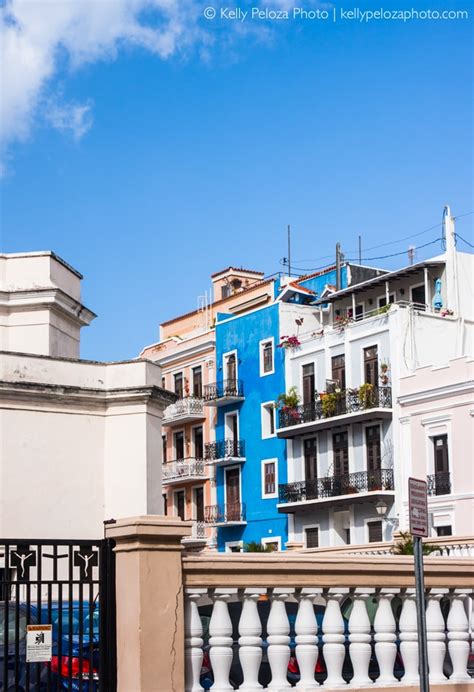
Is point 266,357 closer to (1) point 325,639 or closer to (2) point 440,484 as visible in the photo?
(2) point 440,484

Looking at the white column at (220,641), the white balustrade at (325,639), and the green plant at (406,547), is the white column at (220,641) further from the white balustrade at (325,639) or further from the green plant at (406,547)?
the green plant at (406,547)

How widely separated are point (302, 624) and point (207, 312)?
51.3 meters

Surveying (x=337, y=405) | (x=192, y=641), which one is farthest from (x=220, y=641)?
(x=337, y=405)

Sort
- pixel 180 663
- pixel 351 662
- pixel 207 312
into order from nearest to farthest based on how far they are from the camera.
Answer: pixel 180 663 < pixel 351 662 < pixel 207 312

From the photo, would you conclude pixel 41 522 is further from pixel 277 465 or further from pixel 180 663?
pixel 277 465

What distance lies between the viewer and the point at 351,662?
314 inches

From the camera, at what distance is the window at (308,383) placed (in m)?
49.2

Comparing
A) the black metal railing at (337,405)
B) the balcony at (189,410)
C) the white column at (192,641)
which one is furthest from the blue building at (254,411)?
the white column at (192,641)

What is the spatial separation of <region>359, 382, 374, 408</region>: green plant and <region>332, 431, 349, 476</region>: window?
2629 millimetres

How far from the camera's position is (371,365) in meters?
45.9

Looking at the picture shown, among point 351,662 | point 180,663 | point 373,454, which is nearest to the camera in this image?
point 180,663

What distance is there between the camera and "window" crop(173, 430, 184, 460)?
2224 inches

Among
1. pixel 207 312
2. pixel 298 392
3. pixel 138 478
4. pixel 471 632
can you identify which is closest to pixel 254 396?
pixel 298 392

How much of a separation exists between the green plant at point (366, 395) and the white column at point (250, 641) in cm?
3721
